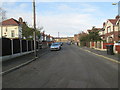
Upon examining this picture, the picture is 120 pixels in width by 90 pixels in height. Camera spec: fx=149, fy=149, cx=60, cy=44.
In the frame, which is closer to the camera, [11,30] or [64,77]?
[64,77]

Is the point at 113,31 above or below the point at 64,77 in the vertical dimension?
above

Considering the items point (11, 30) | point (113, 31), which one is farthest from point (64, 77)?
point (11, 30)

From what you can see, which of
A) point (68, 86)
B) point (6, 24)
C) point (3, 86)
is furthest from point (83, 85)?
point (6, 24)

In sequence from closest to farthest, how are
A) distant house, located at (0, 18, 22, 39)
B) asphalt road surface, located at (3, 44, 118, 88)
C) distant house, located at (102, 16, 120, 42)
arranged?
asphalt road surface, located at (3, 44, 118, 88)
distant house, located at (102, 16, 120, 42)
distant house, located at (0, 18, 22, 39)

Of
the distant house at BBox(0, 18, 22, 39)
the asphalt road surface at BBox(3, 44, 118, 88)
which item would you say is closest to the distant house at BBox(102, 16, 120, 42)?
the distant house at BBox(0, 18, 22, 39)

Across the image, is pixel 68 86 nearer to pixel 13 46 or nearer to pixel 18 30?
pixel 13 46

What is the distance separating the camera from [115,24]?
41.1 m

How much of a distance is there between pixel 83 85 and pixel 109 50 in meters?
14.7

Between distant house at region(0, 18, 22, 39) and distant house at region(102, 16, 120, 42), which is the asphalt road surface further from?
distant house at region(0, 18, 22, 39)

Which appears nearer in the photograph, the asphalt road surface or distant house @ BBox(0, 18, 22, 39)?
the asphalt road surface

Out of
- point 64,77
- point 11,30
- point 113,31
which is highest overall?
point 11,30

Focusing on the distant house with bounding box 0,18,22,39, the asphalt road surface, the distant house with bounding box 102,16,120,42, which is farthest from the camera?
the distant house with bounding box 0,18,22,39

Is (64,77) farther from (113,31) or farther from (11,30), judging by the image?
(11,30)

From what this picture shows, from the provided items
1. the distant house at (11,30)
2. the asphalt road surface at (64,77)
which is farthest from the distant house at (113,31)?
the asphalt road surface at (64,77)
